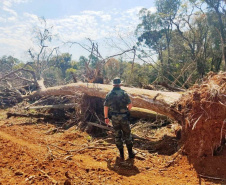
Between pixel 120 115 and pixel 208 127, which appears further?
pixel 120 115

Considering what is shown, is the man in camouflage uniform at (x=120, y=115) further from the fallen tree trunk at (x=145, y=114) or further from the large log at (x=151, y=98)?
the fallen tree trunk at (x=145, y=114)

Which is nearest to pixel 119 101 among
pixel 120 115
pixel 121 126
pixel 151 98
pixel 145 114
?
pixel 120 115

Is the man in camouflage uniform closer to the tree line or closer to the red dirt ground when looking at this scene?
the red dirt ground

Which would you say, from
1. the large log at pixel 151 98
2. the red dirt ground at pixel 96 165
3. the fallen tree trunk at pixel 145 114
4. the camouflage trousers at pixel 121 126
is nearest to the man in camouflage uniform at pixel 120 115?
the camouflage trousers at pixel 121 126

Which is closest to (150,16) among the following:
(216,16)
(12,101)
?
(216,16)

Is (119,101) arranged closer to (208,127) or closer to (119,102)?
(119,102)

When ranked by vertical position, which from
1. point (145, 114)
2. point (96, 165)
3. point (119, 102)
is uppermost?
point (119, 102)

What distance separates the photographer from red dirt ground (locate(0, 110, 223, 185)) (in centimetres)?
323

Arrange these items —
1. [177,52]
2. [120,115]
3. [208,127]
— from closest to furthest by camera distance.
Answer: [208,127], [120,115], [177,52]

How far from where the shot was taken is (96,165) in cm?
402

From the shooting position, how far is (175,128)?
496 centimetres

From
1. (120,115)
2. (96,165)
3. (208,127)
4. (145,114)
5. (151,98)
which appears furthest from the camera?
(145,114)

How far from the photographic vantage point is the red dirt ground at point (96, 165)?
10.6ft

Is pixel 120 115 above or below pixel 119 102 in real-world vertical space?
below
